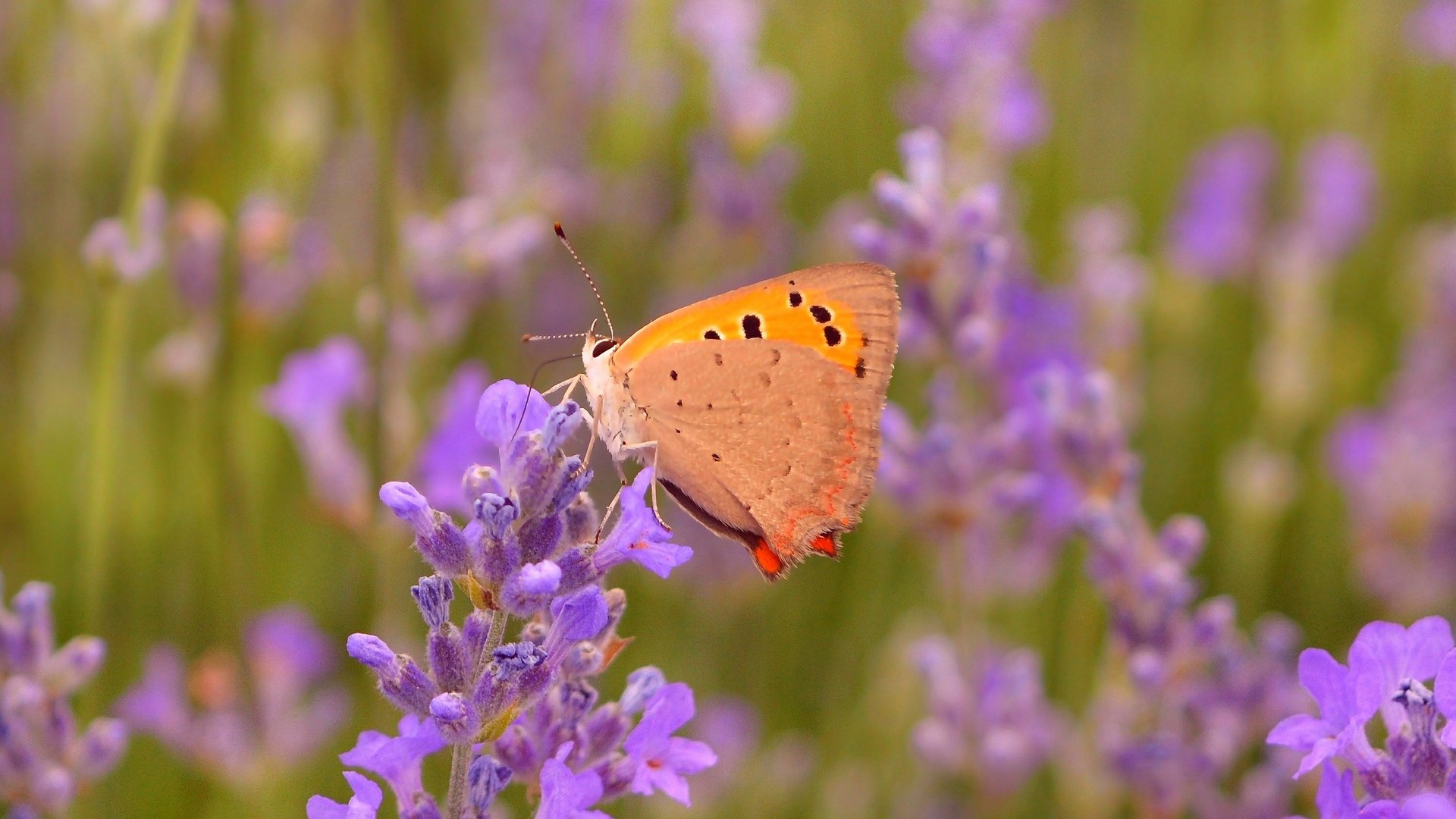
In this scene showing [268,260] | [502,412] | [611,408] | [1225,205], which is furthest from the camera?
[1225,205]

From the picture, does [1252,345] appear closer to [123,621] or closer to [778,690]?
[778,690]

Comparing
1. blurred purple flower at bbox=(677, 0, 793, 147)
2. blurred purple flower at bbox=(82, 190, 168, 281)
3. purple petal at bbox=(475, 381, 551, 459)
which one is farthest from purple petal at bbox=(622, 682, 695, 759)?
blurred purple flower at bbox=(677, 0, 793, 147)

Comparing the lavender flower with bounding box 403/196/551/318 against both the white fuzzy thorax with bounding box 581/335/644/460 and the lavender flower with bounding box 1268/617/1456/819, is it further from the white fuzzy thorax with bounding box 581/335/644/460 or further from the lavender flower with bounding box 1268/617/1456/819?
the lavender flower with bounding box 1268/617/1456/819

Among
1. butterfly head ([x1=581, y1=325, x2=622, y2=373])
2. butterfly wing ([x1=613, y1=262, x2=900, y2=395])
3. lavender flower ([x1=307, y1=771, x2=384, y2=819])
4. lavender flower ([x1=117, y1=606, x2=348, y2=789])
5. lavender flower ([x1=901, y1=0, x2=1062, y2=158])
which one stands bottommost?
lavender flower ([x1=117, y1=606, x2=348, y2=789])

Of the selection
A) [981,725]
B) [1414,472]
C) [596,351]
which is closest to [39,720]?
[596,351]

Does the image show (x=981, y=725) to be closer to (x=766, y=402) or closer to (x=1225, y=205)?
(x=766, y=402)

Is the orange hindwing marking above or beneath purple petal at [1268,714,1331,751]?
beneath

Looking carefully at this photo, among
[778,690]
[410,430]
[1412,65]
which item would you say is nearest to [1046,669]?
[778,690]
